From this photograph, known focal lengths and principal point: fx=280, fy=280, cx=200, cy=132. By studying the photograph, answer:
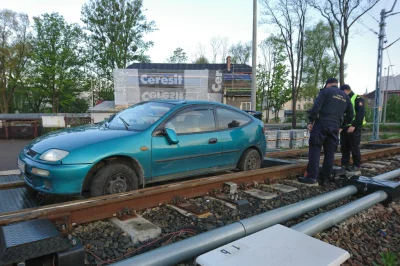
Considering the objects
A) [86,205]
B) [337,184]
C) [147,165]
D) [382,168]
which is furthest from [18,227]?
[382,168]

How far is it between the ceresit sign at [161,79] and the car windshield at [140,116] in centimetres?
2139

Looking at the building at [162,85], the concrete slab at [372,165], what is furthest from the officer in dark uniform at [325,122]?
the building at [162,85]

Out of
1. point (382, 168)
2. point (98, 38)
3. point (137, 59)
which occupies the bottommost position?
point (382, 168)

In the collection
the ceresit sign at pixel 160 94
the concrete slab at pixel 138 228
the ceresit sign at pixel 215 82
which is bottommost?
the concrete slab at pixel 138 228

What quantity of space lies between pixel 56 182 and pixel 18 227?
1255 mm

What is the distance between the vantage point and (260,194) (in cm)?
447

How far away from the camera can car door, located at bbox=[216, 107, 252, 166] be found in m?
5.12

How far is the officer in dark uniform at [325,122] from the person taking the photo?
16.9ft

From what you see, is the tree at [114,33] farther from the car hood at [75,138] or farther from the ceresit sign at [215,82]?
the car hood at [75,138]

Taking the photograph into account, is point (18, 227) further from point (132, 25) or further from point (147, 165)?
point (132, 25)

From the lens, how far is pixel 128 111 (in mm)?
5133

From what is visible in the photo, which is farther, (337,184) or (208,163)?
(337,184)

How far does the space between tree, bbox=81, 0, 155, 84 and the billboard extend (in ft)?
57.2

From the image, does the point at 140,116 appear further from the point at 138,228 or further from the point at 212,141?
the point at 138,228
